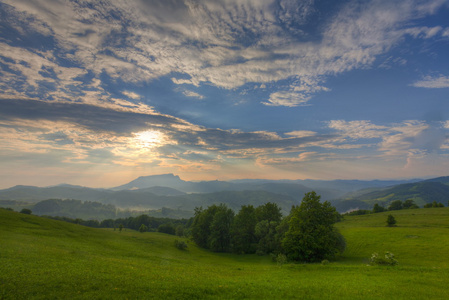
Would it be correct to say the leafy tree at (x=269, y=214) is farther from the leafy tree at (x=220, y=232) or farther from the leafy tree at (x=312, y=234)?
the leafy tree at (x=312, y=234)

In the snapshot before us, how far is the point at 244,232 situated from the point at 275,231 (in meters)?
15.7

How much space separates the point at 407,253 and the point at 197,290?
6521 cm

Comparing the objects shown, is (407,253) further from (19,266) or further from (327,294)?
(19,266)

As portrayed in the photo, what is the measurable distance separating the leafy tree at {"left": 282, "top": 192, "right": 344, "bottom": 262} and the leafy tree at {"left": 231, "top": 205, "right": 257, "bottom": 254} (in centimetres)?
3128

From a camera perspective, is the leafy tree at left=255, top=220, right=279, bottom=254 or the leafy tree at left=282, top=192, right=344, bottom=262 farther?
the leafy tree at left=255, top=220, right=279, bottom=254

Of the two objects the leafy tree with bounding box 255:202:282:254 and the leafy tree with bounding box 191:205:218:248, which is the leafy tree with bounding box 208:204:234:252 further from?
the leafy tree with bounding box 255:202:282:254

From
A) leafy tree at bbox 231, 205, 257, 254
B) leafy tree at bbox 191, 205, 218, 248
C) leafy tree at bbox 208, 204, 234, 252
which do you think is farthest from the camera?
leafy tree at bbox 191, 205, 218, 248

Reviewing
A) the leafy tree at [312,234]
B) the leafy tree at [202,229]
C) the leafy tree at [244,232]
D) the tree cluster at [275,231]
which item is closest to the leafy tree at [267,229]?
the tree cluster at [275,231]

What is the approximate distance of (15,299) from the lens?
1443 centimetres

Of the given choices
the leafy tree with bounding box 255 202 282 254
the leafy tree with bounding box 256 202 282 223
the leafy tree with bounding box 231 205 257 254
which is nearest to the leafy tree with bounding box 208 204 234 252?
the leafy tree with bounding box 231 205 257 254

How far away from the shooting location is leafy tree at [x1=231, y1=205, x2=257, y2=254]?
79.0 metres

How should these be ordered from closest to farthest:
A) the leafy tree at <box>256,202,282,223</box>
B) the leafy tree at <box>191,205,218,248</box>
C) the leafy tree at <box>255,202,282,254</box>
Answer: the leafy tree at <box>255,202,282,254</box> → the leafy tree at <box>256,202,282,223</box> → the leafy tree at <box>191,205,218,248</box>

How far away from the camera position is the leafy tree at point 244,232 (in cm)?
7902

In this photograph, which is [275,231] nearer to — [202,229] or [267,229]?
[267,229]
